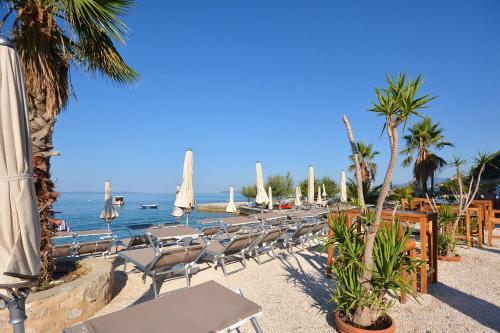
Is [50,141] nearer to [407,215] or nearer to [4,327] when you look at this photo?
[4,327]

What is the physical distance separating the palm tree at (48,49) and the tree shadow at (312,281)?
3.71m

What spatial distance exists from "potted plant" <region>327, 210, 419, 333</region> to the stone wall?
9.79 ft

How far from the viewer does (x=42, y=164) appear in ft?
Answer: 13.4

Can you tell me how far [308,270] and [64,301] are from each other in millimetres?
4027

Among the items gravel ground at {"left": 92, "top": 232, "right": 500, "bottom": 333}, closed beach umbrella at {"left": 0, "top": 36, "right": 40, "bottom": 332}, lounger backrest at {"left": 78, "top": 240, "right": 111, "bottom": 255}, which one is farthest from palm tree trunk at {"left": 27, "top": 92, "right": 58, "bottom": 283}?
closed beach umbrella at {"left": 0, "top": 36, "right": 40, "bottom": 332}

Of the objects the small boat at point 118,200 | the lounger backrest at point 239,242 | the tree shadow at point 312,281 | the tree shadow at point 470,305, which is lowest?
the small boat at point 118,200

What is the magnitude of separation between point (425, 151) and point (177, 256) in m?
17.6

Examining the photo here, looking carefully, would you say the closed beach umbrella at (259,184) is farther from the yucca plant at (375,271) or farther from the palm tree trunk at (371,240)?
the palm tree trunk at (371,240)

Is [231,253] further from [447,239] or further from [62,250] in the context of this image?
[447,239]

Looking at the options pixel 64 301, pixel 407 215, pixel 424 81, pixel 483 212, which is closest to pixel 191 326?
pixel 64 301

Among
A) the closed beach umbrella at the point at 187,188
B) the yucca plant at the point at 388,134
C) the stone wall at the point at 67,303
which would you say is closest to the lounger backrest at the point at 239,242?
the stone wall at the point at 67,303

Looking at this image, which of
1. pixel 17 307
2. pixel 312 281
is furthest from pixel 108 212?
pixel 17 307

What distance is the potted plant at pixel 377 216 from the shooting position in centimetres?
292

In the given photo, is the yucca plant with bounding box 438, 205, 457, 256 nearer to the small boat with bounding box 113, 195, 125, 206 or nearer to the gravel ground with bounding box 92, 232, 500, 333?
the gravel ground with bounding box 92, 232, 500, 333
